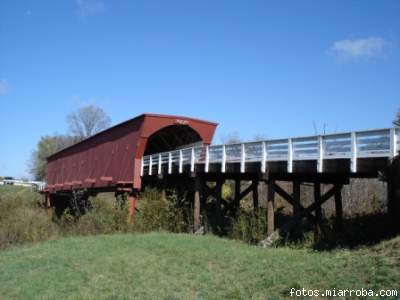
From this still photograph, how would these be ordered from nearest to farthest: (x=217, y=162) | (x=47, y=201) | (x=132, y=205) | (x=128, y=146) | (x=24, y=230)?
(x=217, y=162) → (x=24, y=230) → (x=132, y=205) → (x=128, y=146) → (x=47, y=201)

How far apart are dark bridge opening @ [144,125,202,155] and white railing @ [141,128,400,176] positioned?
19.0 feet

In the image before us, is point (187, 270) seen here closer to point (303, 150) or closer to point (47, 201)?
point (303, 150)

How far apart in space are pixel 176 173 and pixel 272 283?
1474cm

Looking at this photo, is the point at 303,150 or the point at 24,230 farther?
the point at 24,230

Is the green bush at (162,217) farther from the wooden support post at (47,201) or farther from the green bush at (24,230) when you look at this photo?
the wooden support post at (47,201)

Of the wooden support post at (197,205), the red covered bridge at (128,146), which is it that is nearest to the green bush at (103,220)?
the red covered bridge at (128,146)

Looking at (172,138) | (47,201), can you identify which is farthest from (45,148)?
(172,138)

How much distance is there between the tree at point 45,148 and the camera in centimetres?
9119

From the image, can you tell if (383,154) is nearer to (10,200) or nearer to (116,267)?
(116,267)

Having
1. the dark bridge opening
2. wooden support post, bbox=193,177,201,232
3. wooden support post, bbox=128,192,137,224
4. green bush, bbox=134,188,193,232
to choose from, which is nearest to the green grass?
wooden support post, bbox=193,177,201,232

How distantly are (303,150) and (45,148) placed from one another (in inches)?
3371

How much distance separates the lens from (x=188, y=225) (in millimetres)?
21453

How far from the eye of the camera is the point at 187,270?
1177cm

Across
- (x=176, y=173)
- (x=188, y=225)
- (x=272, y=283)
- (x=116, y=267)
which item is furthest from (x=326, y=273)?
(x=176, y=173)
